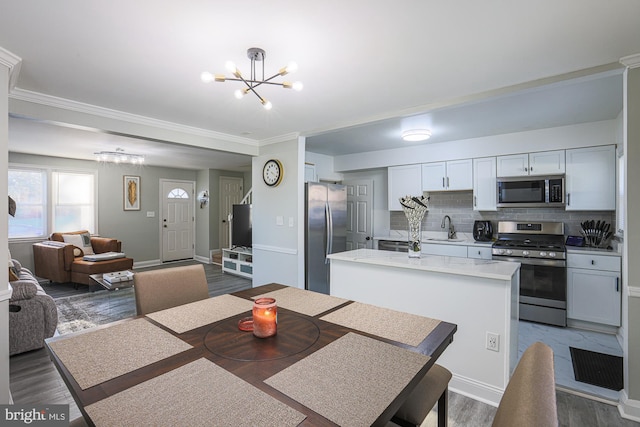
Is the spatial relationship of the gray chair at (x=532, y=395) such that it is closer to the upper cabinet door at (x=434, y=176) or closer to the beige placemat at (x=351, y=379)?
the beige placemat at (x=351, y=379)

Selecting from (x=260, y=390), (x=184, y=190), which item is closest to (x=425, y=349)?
(x=260, y=390)

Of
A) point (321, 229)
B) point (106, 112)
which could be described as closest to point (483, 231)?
point (321, 229)

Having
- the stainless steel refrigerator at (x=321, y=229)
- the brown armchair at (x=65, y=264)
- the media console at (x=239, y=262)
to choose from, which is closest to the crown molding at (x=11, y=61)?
the stainless steel refrigerator at (x=321, y=229)

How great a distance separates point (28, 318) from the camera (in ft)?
9.61

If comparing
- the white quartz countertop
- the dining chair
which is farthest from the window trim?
the dining chair

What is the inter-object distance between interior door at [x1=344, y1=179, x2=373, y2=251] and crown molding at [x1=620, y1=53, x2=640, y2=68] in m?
4.00

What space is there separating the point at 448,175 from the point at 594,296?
2215 millimetres

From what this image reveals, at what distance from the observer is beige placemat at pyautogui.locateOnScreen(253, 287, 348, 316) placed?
1636mm

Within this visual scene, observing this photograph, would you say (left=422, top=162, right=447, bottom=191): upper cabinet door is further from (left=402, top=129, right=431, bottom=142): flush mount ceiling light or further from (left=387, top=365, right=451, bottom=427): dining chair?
(left=387, top=365, right=451, bottom=427): dining chair

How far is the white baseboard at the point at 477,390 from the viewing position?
217 centimetres

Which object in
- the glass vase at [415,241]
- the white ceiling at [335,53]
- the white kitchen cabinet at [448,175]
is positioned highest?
the white ceiling at [335,53]

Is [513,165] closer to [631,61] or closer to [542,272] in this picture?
[542,272]

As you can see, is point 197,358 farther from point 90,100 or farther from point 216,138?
point 216,138

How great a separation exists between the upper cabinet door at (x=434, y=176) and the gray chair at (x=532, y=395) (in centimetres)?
406
